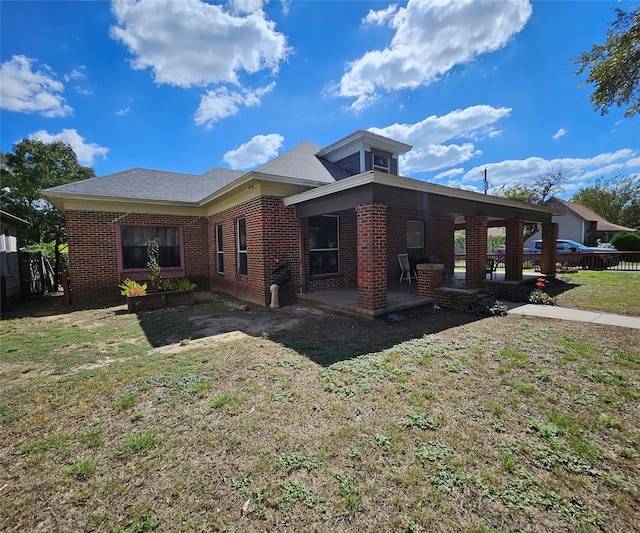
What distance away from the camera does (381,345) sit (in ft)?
14.3

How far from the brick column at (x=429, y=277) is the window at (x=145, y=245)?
8.41 metres

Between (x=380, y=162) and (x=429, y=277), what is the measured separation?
205 inches

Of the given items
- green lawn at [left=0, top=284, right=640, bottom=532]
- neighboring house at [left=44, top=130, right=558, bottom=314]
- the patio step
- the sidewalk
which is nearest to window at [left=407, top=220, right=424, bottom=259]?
neighboring house at [left=44, top=130, right=558, bottom=314]

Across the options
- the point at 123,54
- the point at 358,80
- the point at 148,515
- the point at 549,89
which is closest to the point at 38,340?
the point at 148,515

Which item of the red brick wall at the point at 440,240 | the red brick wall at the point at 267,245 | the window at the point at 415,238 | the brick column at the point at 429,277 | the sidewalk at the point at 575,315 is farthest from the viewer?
the red brick wall at the point at 440,240

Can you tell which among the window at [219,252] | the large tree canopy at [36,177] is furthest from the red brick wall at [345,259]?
the large tree canopy at [36,177]

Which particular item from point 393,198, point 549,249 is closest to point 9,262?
point 393,198

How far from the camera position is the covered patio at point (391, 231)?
5586mm

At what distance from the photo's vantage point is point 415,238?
38.8ft

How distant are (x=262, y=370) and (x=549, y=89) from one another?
44.7 feet

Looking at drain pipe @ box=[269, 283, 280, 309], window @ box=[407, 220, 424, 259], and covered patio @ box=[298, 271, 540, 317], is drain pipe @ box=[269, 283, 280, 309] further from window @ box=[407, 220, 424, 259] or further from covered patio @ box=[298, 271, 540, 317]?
window @ box=[407, 220, 424, 259]

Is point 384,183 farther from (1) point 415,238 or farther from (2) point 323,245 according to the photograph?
(1) point 415,238

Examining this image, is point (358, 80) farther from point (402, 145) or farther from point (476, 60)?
point (476, 60)

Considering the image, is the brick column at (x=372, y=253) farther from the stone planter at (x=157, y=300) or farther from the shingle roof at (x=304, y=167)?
the stone planter at (x=157, y=300)
